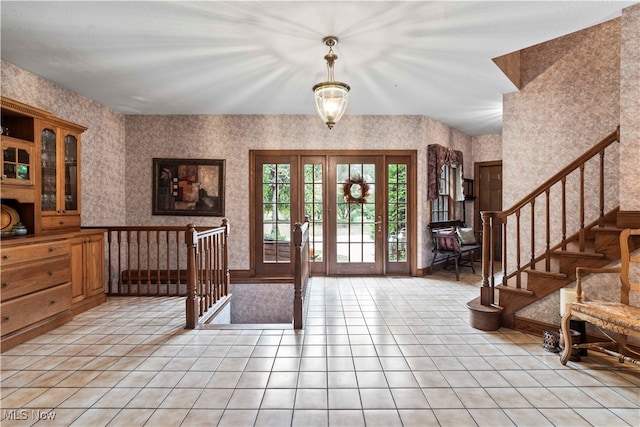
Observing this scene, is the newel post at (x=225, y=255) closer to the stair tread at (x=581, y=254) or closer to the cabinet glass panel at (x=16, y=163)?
the cabinet glass panel at (x=16, y=163)

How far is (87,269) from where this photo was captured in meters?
3.77

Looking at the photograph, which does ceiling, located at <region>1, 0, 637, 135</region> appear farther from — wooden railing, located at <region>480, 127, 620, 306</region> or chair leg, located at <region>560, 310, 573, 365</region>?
chair leg, located at <region>560, 310, 573, 365</region>

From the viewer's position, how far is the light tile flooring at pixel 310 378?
6.25 feet

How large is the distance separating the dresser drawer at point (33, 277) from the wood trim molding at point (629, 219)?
508 centimetres

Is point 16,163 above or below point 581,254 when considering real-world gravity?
above

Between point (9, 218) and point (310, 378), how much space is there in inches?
129

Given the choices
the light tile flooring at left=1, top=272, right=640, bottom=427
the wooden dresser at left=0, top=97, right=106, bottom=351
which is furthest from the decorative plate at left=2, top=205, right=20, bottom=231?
the light tile flooring at left=1, top=272, right=640, bottom=427

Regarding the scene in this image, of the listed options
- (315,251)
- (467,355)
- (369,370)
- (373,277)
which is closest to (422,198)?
(373,277)

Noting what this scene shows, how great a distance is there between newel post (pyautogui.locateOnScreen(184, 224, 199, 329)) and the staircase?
2.76 meters

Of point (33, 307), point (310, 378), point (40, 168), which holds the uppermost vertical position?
point (40, 168)

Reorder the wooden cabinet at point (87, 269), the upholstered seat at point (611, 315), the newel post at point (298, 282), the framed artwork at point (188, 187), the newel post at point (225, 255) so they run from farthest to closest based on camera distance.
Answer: the framed artwork at point (188, 187)
the newel post at point (225, 255)
the wooden cabinet at point (87, 269)
the newel post at point (298, 282)
the upholstered seat at point (611, 315)

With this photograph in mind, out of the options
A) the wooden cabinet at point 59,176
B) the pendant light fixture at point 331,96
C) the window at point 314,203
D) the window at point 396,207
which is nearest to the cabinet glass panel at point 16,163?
the wooden cabinet at point 59,176

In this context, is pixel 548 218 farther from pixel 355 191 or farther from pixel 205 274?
pixel 205 274

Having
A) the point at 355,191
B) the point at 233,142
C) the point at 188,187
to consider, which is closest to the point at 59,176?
the point at 188,187
